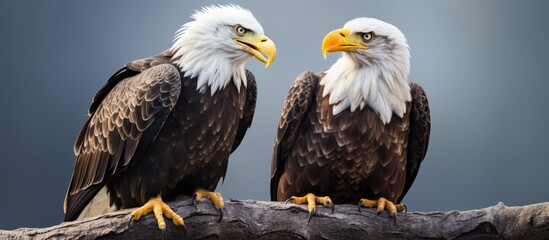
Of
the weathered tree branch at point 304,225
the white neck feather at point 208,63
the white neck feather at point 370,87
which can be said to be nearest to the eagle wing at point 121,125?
the white neck feather at point 208,63

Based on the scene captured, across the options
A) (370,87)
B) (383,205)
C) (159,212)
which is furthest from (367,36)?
(159,212)

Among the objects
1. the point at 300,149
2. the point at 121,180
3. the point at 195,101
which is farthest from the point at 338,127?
the point at 121,180

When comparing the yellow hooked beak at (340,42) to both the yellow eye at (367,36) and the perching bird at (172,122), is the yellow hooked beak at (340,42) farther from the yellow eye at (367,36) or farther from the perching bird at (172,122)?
the perching bird at (172,122)

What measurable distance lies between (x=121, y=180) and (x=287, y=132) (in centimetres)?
120

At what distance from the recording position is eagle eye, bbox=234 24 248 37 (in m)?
5.10

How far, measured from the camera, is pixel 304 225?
16.2ft

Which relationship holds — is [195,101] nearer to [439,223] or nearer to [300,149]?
[300,149]

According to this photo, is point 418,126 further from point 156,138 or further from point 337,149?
point 156,138

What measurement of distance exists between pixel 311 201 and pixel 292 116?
2.24 ft

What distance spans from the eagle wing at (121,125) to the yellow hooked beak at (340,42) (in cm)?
107

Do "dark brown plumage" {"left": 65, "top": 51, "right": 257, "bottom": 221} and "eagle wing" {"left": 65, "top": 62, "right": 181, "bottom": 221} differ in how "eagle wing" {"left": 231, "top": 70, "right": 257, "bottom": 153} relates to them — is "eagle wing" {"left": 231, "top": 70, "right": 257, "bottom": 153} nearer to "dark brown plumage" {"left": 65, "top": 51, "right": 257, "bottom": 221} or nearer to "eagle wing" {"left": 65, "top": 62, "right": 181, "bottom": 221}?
"dark brown plumage" {"left": 65, "top": 51, "right": 257, "bottom": 221}

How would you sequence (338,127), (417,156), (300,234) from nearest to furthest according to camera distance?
1. (300,234)
2. (338,127)
3. (417,156)

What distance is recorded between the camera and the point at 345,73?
561 cm

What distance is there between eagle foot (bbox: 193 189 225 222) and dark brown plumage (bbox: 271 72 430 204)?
0.76 metres
